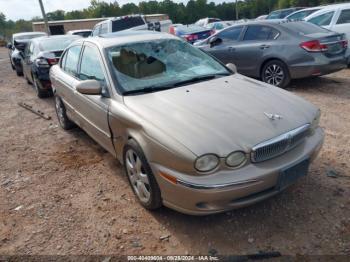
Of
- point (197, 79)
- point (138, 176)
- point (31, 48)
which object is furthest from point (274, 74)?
point (31, 48)

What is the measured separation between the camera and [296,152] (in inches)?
111

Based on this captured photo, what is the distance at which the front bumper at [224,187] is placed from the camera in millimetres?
2465

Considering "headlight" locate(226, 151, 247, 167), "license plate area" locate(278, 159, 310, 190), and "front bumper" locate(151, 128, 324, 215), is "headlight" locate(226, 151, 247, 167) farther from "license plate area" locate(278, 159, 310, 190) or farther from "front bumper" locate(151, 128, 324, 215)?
"license plate area" locate(278, 159, 310, 190)

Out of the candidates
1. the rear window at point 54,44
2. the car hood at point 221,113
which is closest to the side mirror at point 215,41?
the rear window at point 54,44

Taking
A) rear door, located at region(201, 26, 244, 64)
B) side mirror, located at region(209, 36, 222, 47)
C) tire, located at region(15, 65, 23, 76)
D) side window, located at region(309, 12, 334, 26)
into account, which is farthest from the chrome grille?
tire, located at region(15, 65, 23, 76)

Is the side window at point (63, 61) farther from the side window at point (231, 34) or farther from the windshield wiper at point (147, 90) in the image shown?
the side window at point (231, 34)

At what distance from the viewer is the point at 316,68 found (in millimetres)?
6477

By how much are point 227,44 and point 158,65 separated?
15.9ft

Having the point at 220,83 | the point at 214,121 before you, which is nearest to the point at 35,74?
the point at 220,83

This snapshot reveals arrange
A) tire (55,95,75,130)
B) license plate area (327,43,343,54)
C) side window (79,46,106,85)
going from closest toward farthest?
side window (79,46,106,85) → tire (55,95,75,130) → license plate area (327,43,343,54)

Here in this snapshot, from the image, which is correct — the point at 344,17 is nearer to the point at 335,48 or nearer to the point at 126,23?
the point at 335,48

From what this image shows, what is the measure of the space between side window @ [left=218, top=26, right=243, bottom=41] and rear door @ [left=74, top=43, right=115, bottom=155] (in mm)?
4732

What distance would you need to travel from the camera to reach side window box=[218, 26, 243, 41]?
7.97 m

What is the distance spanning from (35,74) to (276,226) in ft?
23.7
